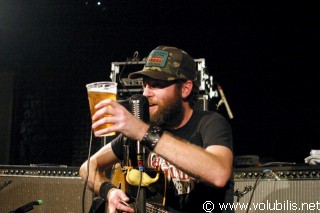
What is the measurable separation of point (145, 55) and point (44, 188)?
3.19 m

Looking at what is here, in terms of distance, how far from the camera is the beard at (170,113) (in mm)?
2387

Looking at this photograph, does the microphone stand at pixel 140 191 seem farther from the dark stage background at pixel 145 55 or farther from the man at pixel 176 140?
the dark stage background at pixel 145 55

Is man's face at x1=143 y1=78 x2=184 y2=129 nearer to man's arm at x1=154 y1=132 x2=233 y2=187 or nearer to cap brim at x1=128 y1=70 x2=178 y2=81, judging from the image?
cap brim at x1=128 y1=70 x2=178 y2=81

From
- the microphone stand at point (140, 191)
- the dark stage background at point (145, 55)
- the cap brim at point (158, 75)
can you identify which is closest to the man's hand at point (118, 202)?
the microphone stand at point (140, 191)

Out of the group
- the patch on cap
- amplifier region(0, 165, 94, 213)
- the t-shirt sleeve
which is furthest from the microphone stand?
amplifier region(0, 165, 94, 213)

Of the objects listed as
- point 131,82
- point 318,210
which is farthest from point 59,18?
point 318,210

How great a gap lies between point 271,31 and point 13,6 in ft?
13.1

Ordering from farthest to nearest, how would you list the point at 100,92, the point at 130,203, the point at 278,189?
the point at 278,189
the point at 130,203
the point at 100,92

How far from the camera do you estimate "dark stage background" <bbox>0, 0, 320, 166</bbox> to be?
19.6 feet

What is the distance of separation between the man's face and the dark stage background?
3.84 meters

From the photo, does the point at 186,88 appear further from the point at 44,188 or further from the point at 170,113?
the point at 44,188

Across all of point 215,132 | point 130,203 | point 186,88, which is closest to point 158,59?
point 186,88

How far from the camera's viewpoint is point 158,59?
247 centimetres

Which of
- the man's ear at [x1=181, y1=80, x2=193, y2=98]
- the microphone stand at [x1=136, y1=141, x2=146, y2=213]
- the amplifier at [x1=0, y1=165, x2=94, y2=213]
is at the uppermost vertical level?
the man's ear at [x1=181, y1=80, x2=193, y2=98]
